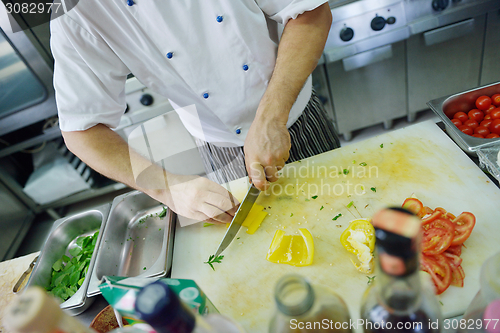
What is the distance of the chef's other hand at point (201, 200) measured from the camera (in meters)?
0.94

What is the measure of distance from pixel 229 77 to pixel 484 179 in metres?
0.81

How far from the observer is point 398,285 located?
36 cm

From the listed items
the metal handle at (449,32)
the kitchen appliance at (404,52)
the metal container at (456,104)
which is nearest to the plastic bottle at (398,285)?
the metal container at (456,104)

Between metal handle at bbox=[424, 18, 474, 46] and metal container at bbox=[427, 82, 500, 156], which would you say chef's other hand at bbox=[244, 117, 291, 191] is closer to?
metal container at bbox=[427, 82, 500, 156]

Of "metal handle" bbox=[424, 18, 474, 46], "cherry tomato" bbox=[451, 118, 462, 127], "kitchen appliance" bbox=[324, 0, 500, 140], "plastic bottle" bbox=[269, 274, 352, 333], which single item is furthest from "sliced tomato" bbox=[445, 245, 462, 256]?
"metal handle" bbox=[424, 18, 474, 46]

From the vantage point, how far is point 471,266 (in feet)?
2.39

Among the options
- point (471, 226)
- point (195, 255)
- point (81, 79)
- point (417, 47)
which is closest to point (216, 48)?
point (81, 79)

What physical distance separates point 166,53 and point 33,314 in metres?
0.86

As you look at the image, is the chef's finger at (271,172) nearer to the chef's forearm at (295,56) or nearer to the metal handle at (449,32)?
the chef's forearm at (295,56)

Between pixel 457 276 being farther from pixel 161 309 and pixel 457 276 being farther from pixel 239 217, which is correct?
pixel 161 309

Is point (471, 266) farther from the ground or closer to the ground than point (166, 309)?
closer to the ground

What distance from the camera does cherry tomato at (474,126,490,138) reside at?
1.05m

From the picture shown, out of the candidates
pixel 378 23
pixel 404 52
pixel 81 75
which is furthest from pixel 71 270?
pixel 404 52

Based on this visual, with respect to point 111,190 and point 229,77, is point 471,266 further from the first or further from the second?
point 111,190
